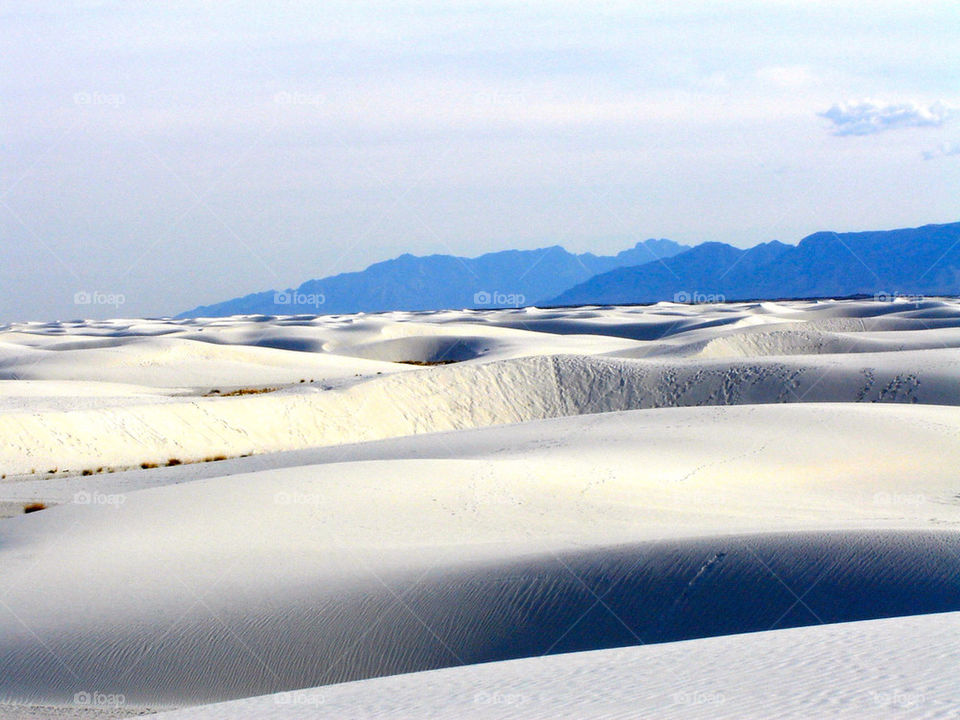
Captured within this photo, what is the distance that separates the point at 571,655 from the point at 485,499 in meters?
6.03

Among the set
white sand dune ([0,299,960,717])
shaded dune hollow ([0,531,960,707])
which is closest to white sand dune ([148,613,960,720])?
white sand dune ([0,299,960,717])

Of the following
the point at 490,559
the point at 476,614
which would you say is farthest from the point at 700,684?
the point at 490,559

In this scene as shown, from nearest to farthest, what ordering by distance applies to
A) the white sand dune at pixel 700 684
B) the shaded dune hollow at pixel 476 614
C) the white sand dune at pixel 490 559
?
1. the white sand dune at pixel 700 684
2. the white sand dune at pixel 490 559
3. the shaded dune hollow at pixel 476 614

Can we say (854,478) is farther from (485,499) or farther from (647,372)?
(647,372)

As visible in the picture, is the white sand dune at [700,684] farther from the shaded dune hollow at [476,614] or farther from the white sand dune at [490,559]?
the shaded dune hollow at [476,614]

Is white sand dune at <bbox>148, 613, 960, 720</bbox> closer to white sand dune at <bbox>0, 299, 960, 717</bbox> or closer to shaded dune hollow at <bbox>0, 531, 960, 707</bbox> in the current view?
white sand dune at <bbox>0, 299, 960, 717</bbox>

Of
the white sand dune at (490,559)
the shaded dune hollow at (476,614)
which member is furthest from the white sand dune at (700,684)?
the shaded dune hollow at (476,614)

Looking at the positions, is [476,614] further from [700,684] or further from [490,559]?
[700,684]

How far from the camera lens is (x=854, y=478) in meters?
15.6

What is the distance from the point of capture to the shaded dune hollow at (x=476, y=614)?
8.36 meters

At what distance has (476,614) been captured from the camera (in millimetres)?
8922

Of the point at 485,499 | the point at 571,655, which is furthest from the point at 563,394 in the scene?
the point at 571,655

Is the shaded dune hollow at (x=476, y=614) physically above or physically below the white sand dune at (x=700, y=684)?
below

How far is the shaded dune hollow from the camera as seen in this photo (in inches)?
329
